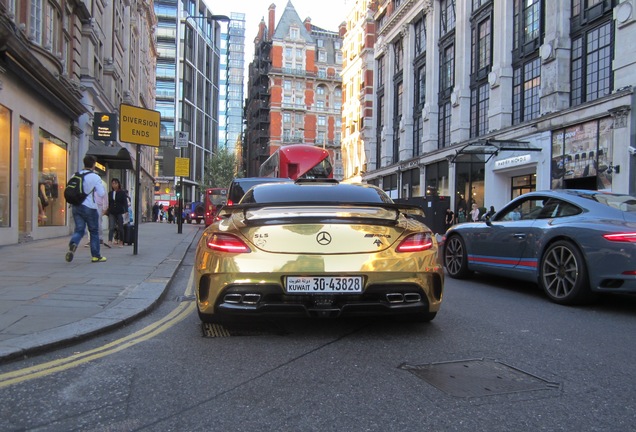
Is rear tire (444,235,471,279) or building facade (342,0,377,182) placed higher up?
building facade (342,0,377,182)

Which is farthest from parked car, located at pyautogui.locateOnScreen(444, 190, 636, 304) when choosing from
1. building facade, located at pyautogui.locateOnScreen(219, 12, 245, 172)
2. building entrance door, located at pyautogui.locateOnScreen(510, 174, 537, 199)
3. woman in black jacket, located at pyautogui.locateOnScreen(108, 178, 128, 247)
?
building facade, located at pyautogui.locateOnScreen(219, 12, 245, 172)

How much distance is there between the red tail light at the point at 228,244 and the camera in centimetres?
375

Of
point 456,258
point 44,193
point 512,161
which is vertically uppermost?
point 512,161

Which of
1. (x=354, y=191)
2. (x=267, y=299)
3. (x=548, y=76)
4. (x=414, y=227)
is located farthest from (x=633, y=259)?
(x=548, y=76)

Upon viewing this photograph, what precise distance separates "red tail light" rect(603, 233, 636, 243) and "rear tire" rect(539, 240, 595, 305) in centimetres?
40

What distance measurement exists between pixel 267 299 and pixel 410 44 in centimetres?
3867

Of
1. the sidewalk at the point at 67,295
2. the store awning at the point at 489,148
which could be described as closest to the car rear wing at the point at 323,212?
the sidewalk at the point at 67,295

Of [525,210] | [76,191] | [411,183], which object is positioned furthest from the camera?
[411,183]

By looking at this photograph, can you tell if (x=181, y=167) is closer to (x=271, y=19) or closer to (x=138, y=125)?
(x=138, y=125)

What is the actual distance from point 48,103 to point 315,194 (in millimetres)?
13051

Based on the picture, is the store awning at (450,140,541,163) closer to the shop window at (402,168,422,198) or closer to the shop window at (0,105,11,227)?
the shop window at (402,168,422,198)

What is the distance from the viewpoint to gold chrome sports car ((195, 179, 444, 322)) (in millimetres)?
3646

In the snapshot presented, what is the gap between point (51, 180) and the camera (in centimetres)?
1565

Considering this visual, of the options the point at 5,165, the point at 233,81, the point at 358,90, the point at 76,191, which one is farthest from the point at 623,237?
the point at 233,81
